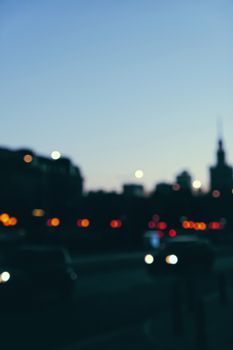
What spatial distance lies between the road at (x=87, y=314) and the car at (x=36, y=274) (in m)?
0.41

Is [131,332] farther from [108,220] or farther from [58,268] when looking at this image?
[108,220]

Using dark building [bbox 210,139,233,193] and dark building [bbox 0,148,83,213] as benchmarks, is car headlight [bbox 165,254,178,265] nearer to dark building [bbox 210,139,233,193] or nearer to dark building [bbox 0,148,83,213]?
dark building [bbox 0,148,83,213]

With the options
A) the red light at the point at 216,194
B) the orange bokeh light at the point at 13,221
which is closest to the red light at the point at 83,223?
the orange bokeh light at the point at 13,221

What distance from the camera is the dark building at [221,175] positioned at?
133038 mm

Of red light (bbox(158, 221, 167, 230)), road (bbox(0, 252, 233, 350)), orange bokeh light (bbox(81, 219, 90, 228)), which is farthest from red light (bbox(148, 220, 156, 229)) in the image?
road (bbox(0, 252, 233, 350))

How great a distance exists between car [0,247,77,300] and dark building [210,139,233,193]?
358 ft

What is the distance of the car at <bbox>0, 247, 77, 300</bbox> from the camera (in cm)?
1852

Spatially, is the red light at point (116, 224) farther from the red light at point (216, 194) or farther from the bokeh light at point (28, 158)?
the red light at point (216, 194)

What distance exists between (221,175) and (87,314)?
434 feet

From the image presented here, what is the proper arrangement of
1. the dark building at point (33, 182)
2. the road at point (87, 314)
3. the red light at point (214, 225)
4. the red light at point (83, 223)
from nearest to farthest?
the road at point (87, 314) → the dark building at point (33, 182) → the red light at point (83, 223) → the red light at point (214, 225)

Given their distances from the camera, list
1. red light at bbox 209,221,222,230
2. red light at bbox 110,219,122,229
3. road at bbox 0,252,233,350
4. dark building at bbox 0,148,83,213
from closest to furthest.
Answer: road at bbox 0,252,233,350 < red light at bbox 110,219,122,229 < dark building at bbox 0,148,83,213 < red light at bbox 209,221,222,230

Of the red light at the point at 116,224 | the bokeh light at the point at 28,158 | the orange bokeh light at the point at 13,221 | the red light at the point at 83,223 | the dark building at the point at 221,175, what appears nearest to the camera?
the orange bokeh light at the point at 13,221

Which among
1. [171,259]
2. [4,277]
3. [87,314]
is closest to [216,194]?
[171,259]

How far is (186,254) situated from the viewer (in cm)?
3048
